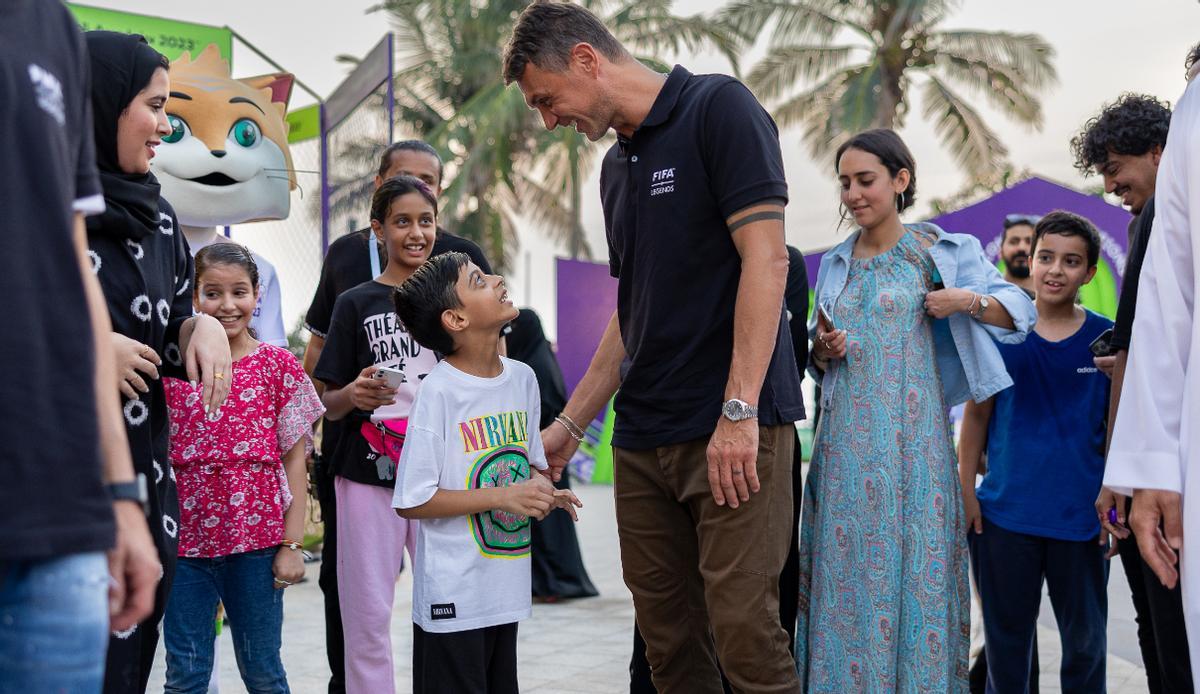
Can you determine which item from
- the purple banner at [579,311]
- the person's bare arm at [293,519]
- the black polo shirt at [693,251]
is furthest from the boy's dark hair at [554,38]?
the purple banner at [579,311]

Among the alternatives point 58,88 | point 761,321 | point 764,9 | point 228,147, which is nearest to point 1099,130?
point 761,321

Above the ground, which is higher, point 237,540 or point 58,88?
point 58,88

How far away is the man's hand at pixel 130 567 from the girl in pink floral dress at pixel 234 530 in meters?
1.66

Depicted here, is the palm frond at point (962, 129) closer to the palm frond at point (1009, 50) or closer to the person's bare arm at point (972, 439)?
the palm frond at point (1009, 50)

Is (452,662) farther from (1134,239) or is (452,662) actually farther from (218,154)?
(218,154)

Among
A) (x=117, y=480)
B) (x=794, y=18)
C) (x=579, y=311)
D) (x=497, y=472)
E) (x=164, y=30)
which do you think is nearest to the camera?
(x=117, y=480)

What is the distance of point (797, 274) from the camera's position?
4074 mm

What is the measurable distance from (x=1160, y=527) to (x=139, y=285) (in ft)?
7.08

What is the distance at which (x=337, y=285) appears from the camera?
13.5 ft

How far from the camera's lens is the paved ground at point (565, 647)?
4.80m

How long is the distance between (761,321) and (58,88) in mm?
1637

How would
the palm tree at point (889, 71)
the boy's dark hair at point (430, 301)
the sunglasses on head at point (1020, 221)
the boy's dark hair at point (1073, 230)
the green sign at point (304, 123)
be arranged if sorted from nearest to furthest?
1. the boy's dark hair at point (430, 301)
2. the boy's dark hair at point (1073, 230)
3. the sunglasses on head at point (1020, 221)
4. the green sign at point (304, 123)
5. the palm tree at point (889, 71)

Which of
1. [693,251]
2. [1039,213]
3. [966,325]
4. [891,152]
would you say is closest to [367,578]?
[693,251]

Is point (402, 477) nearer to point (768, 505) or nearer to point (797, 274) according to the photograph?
point (768, 505)
